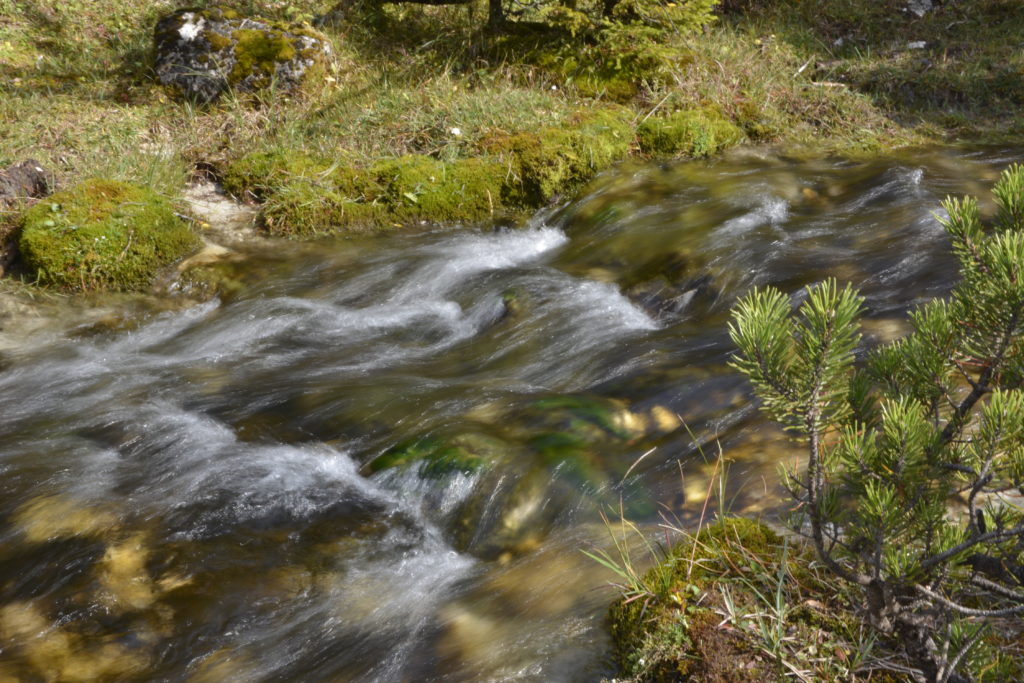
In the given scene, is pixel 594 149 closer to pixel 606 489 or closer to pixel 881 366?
pixel 606 489

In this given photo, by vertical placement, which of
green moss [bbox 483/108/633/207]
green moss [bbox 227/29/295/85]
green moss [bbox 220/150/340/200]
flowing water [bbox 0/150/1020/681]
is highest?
green moss [bbox 227/29/295/85]

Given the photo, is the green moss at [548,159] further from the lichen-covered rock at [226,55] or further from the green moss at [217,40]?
the green moss at [217,40]

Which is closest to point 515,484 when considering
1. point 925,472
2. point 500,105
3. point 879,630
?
point 879,630

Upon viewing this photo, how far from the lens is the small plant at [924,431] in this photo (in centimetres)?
193

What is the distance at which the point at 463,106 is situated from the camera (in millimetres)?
9250

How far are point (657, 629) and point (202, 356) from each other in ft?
15.3

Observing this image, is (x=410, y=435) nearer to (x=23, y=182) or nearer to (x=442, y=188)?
(x=442, y=188)

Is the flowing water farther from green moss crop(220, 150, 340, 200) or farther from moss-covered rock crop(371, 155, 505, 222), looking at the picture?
green moss crop(220, 150, 340, 200)

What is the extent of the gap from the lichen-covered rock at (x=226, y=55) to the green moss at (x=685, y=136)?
411cm

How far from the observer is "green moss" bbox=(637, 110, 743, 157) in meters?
9.26

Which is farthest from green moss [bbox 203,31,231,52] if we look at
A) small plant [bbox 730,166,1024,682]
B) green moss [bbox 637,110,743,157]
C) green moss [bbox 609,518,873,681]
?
small plant [bbox 730,166,1024,682]

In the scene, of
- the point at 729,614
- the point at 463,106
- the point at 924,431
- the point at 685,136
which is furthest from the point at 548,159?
the point at 924,431

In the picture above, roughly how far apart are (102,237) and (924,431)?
7.00 meters

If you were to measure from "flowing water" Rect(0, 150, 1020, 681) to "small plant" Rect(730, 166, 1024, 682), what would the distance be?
105cm
